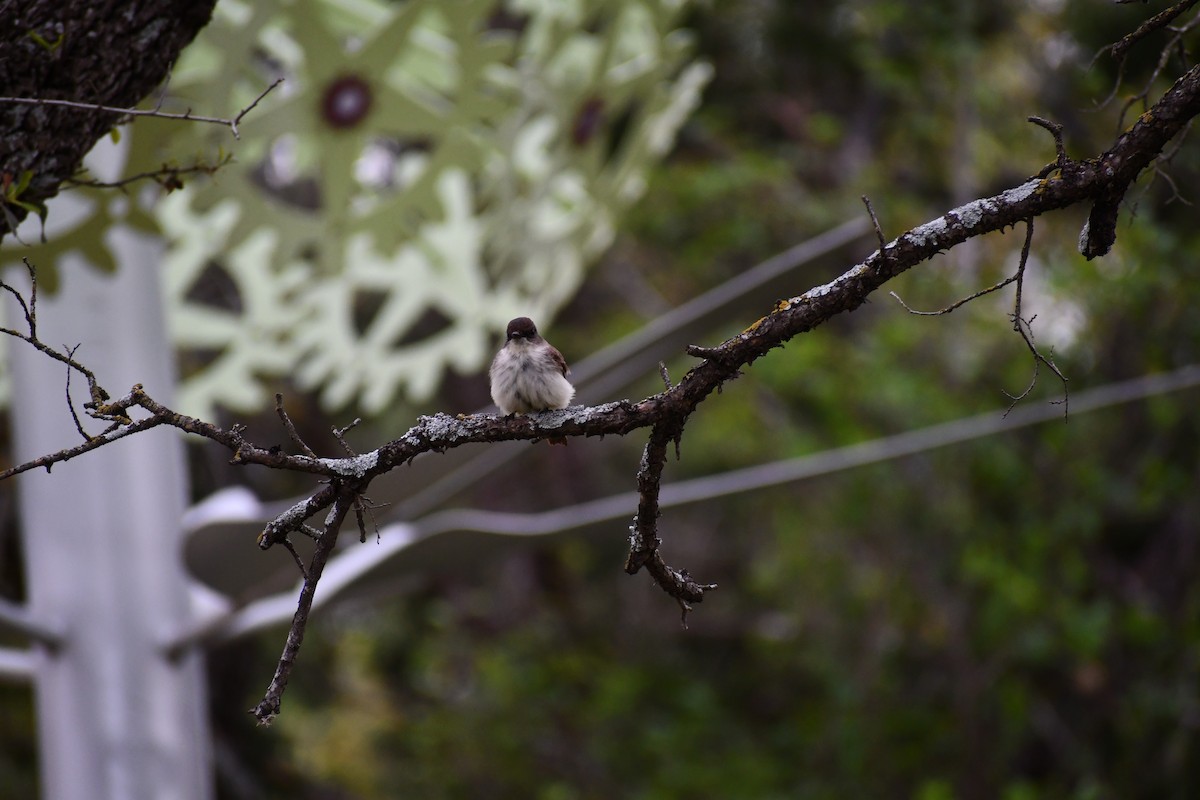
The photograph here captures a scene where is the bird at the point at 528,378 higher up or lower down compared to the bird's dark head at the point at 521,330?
lower down

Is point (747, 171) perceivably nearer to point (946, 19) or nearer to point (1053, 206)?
point (946, 19)

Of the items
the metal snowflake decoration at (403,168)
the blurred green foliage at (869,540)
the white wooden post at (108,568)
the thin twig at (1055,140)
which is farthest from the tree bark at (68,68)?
the white wooden post at (108,568)

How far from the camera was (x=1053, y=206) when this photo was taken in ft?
7.38

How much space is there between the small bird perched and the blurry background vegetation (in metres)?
2.22

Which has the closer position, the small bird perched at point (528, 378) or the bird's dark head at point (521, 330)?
the small bird perched at point (528, 378)

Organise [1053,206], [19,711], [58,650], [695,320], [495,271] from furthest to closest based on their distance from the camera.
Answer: [19,711] → [495,271] → [58,650] → [695,320] → [1053,206]

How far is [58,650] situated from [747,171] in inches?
280

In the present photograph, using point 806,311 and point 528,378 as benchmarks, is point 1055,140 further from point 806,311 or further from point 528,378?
point 528,378

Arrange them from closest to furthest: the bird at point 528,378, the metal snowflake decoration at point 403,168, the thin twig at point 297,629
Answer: the thin twig at point 297,629, the bird at point 528,378, the metal snowflake decoration at point 403,168

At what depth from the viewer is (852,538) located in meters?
9.05

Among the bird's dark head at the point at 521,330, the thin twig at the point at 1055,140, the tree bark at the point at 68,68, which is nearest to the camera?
the thin twig at the point at 1055,140

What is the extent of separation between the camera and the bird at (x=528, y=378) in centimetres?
295

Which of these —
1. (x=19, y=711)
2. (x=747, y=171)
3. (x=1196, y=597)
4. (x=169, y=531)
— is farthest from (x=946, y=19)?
(x=19, y=711)

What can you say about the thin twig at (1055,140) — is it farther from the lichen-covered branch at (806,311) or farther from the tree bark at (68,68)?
the tree bark at (68,68)
